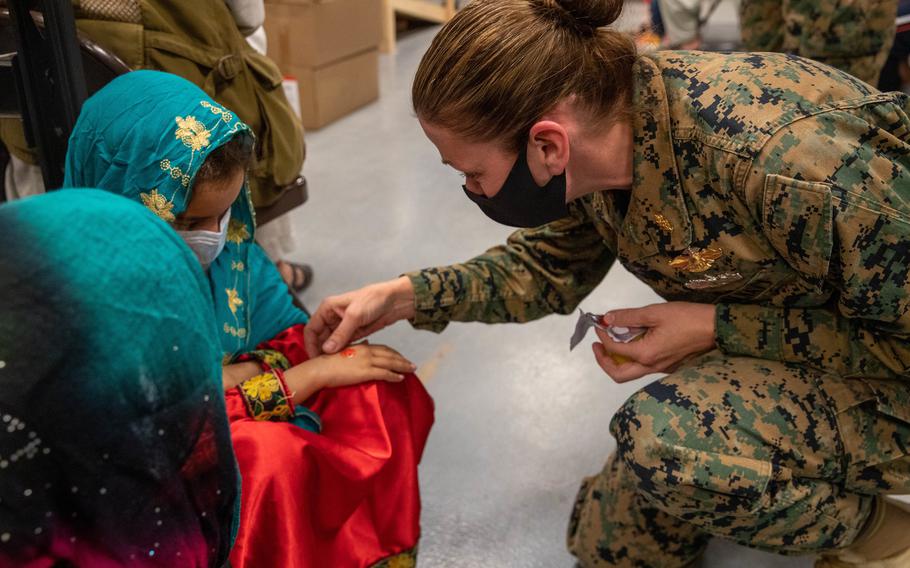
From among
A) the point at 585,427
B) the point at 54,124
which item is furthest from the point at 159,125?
the point at 585,427

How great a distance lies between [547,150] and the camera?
110 cm

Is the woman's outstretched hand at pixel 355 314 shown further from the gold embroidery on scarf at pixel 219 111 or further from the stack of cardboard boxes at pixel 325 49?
the stack of cardboard boxes at pixel 325 49

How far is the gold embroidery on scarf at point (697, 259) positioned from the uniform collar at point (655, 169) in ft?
0.06

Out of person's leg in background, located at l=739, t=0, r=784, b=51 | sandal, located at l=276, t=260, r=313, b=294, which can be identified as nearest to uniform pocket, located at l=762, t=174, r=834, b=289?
sandal, located at l=276, t=260, r=313, b=294

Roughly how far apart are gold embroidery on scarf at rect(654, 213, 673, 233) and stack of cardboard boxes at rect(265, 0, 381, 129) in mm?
2700

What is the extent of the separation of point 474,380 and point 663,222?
36.9 inches

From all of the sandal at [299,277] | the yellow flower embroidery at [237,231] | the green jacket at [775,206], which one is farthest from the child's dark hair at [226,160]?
the sandal at [299,277]

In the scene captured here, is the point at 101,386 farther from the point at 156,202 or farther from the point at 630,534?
the point at 630,534

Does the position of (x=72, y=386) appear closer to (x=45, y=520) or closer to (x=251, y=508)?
(x=45, y=520)

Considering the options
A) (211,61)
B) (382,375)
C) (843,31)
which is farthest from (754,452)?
(843,31)

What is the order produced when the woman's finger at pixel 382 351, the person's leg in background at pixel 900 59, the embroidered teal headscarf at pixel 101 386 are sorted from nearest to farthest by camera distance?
the embroidered teal headscarf at pixel 101 386, the woman's finger at pixel 382 351, the person's leg in background at pixel 900 59

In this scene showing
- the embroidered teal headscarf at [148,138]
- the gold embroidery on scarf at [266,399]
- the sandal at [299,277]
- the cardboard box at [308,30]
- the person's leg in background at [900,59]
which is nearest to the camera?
the embroidered teal headscarf at [148,138]

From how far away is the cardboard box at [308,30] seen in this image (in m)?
3.54

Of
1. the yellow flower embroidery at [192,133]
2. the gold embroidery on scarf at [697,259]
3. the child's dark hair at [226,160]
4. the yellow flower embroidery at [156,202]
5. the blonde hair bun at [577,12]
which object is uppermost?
the blonde hair bun at [577,12]
